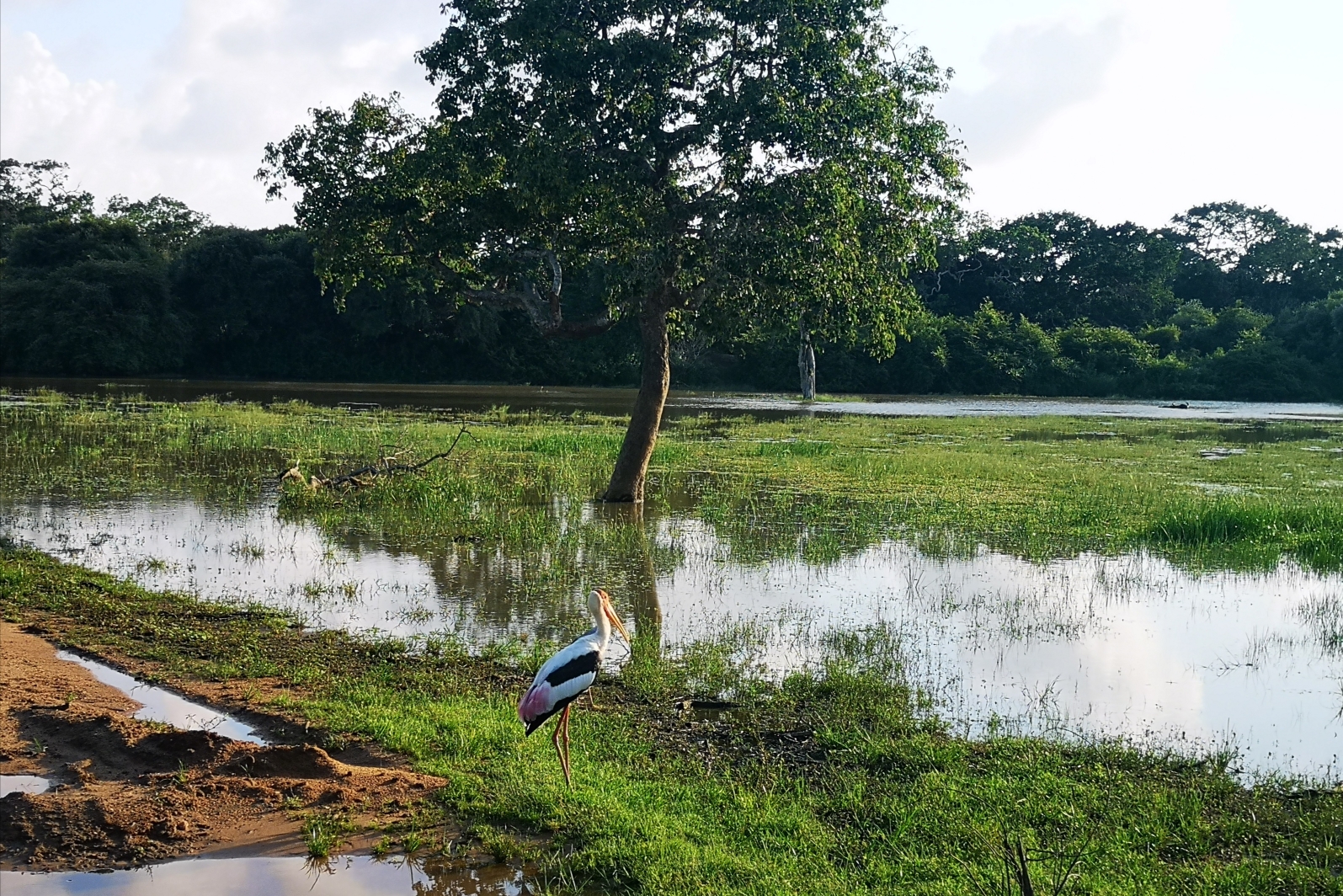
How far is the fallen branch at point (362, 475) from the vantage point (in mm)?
16000

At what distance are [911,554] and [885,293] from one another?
16.5ft

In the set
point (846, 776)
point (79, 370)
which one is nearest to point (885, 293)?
point (846, 776)

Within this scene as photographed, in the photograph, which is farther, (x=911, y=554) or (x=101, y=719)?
(x=911, y=554)

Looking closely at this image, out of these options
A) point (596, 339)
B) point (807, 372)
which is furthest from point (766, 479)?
point (596, 339)

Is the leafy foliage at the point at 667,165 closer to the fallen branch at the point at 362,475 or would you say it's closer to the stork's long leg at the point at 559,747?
the fallen branch at the point at 362,475

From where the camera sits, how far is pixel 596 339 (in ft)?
226

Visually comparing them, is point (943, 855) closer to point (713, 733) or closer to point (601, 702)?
point (713, 733)

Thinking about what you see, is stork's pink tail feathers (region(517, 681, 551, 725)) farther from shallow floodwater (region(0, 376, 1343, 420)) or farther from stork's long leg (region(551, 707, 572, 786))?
shallow floodwater (region(0, 376, 1343, 420))

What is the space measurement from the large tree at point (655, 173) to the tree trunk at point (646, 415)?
0.03 m

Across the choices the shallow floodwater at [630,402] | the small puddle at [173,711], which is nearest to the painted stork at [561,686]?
the small puddle at [173,711]

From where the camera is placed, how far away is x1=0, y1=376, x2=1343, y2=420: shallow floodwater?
41.0m

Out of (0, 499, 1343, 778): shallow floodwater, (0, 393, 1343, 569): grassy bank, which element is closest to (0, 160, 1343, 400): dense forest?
(0, 393, 1343, 569): grassy bank

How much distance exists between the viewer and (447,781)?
19.4 ft

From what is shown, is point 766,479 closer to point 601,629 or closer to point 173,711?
point 601,629
